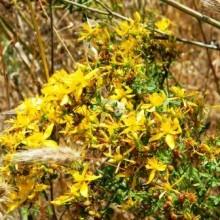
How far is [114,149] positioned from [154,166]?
0.11m

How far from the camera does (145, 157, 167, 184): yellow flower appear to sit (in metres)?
→ 1.54

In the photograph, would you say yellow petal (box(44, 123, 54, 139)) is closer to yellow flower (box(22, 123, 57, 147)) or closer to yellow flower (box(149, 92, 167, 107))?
yellow flower (box(22, 123, 57, 147))

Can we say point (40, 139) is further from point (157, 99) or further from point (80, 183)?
point (157, 99)

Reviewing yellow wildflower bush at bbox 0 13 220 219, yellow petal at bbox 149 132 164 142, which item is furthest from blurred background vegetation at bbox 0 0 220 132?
yellow petal at bbox 149 132 164 142

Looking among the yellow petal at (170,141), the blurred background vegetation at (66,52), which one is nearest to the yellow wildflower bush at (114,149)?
the yellow petal at (170,141)

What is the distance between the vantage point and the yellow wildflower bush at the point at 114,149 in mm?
1563

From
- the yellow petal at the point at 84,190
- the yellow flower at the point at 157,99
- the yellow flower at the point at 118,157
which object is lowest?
the yellow petal at the point at 84,190

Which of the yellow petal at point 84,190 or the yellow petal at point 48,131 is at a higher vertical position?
the yellow petal at point 48,131

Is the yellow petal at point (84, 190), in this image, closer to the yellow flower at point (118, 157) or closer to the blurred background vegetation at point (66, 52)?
the yellow flower at point (118, 157)

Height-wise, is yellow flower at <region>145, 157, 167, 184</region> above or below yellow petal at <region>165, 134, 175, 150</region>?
below

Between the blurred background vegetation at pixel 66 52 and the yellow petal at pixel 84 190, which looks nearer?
the yellow petal at pixel 84 190

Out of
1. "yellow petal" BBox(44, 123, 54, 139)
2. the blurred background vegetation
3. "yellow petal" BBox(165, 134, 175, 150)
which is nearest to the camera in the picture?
"yellow petal" BBox(165, 134, 175, 150)

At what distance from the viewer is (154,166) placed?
154cm

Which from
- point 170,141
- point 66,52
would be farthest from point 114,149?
point 66,52
